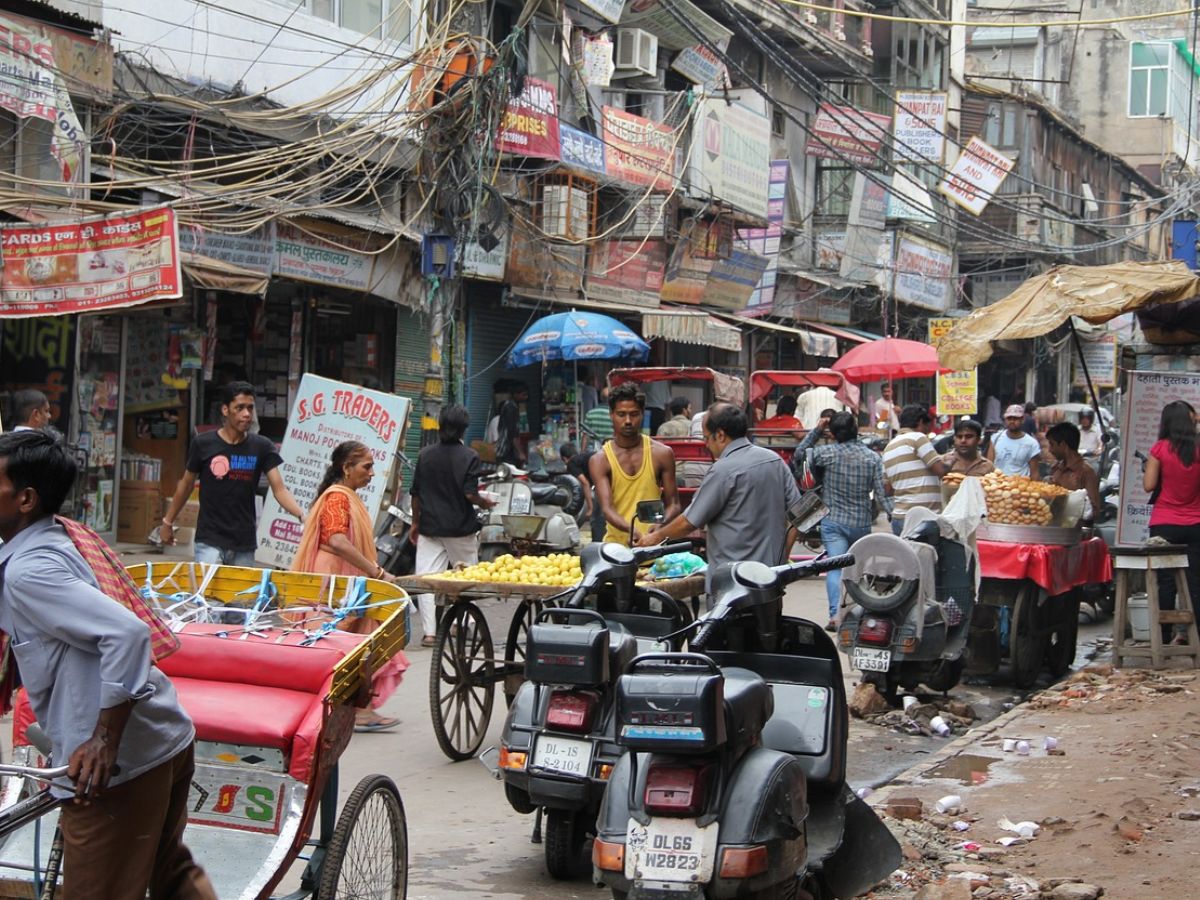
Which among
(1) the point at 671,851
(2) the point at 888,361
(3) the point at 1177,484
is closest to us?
(1) the point at 671,851

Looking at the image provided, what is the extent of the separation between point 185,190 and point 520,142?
628cm

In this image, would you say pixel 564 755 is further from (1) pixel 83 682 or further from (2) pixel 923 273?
(2) pixel 923 273

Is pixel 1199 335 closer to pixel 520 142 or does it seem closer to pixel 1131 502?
pixel 1131 502

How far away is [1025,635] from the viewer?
33.6ft

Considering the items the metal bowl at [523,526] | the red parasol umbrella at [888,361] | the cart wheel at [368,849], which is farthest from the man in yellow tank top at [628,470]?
the red parasol umbrella at [888,361]

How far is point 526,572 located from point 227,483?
203cm

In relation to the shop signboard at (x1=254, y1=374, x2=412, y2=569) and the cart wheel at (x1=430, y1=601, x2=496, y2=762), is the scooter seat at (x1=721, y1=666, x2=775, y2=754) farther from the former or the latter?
the shop signboard at (x1=254, y1=374, x2=412, y2=569)

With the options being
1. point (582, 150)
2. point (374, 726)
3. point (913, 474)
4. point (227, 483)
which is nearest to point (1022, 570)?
point (913, 474)

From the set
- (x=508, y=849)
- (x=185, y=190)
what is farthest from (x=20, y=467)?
(x=185, y=190)

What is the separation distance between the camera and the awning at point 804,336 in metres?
27.2

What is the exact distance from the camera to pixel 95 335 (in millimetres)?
14125

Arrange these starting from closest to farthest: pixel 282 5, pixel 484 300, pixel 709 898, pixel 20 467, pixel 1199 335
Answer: pixel 20 467 → pixel 709 898 → pixel 1199 335 → pixel 282 5 → pixel 484 300

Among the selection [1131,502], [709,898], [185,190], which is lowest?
[709,898]

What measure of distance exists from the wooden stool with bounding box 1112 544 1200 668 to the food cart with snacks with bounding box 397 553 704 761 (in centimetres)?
391
